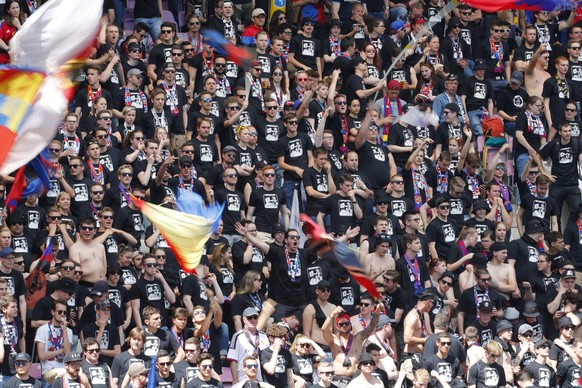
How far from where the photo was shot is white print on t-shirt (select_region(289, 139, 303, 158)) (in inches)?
827

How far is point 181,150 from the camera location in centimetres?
2025

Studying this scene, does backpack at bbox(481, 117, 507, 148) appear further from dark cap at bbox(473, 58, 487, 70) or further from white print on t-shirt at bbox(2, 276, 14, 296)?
white print on t-shirt at bbox(2, 276, 14, 296)

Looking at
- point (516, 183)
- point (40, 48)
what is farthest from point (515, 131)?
point (40, 48)

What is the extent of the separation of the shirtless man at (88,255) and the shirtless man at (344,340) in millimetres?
2596

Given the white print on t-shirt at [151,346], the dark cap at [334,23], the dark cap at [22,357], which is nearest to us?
the dark cap at [22,357]

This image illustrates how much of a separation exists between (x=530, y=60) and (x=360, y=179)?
4.26m

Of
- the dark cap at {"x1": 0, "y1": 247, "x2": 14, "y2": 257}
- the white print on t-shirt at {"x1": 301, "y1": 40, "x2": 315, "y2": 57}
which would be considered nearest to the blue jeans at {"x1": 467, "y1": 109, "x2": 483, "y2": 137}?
the white print on t-shirt at {"x1": 301, "y1": 40, "x2": 315, "y2": 57}

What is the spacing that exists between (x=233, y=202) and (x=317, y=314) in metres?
1.90

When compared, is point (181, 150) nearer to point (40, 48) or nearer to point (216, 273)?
point (216, 273)

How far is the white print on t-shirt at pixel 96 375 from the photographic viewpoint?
17156 millimetres

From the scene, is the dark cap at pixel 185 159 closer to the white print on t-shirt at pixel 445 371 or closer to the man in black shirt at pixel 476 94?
the white print on t-shirt at pixel 445 371

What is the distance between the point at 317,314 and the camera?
62.1 ft

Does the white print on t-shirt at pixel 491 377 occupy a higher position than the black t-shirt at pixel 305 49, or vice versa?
the black t-shirt at pixel 305 49

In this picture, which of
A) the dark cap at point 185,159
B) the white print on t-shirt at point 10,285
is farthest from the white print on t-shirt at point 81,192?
the white print on t-shirt at point 10,285
